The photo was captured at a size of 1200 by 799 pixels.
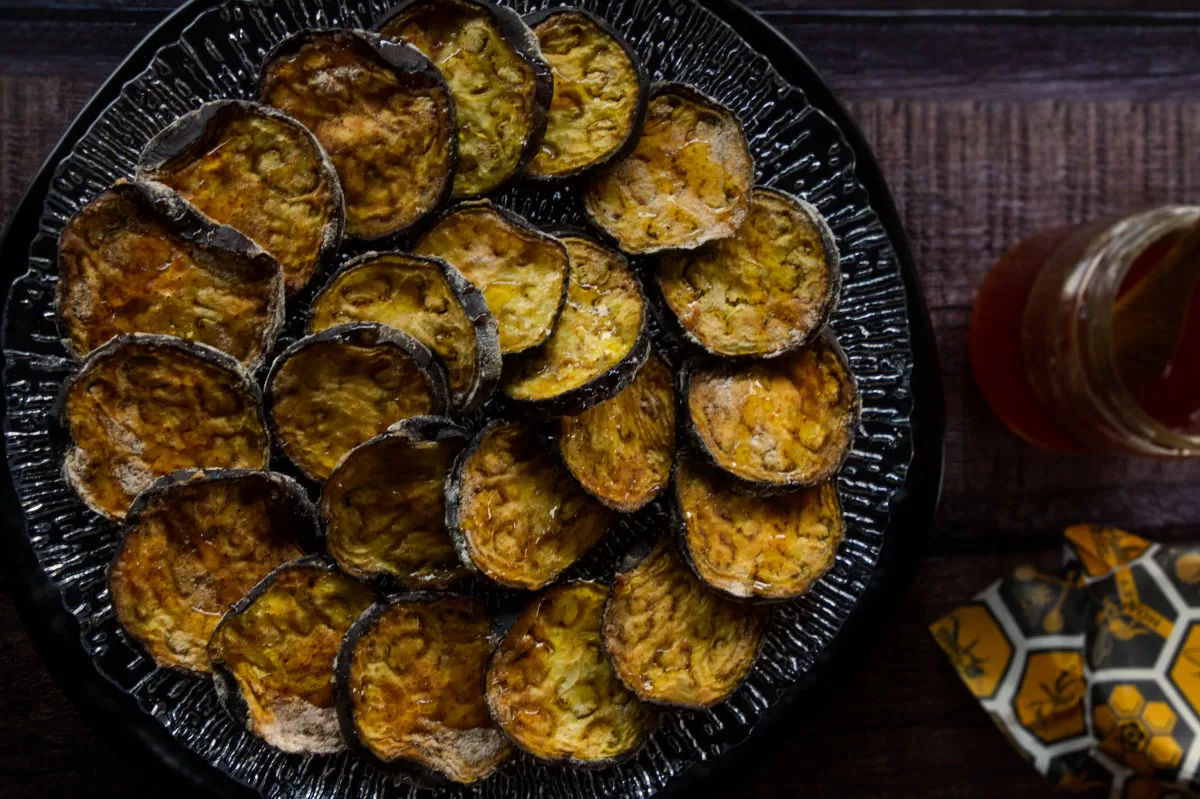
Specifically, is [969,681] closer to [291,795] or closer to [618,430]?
[618,430]

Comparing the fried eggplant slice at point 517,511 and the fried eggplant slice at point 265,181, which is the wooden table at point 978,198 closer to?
the fried eggplant slice at point 517,511

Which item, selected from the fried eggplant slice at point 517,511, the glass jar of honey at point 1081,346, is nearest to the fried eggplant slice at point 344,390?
the fried eggplant slice at point 517,511

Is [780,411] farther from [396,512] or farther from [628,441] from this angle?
[396,512]

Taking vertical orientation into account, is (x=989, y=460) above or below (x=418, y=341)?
below

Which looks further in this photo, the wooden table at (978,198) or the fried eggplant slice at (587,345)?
the wooden table at (978,198)

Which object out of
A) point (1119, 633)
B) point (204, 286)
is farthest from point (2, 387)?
point (1119, 633)

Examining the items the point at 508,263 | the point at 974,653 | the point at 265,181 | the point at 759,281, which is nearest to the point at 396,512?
the point at 508,263
